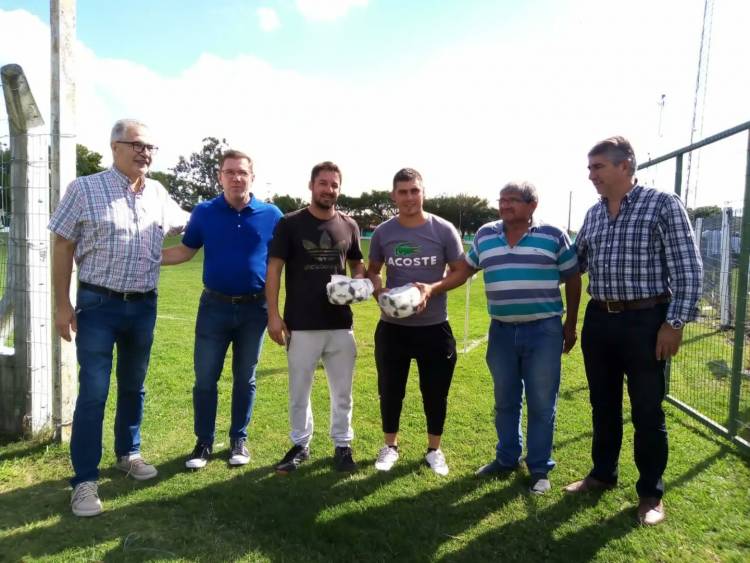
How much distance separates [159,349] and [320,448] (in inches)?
165

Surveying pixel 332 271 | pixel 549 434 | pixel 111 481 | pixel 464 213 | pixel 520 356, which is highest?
pixel 464 213

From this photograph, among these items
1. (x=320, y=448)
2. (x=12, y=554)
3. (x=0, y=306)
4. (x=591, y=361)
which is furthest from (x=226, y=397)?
(x=591, y=361)

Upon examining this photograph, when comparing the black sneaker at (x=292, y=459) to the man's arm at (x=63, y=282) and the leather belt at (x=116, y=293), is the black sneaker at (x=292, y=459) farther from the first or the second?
the man's arm at (x=63, y=282)

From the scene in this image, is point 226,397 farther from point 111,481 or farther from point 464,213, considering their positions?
point 464,213

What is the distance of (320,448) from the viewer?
4.16m

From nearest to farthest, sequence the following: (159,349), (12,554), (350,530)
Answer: (12,554) < (350,530) < (159,349)

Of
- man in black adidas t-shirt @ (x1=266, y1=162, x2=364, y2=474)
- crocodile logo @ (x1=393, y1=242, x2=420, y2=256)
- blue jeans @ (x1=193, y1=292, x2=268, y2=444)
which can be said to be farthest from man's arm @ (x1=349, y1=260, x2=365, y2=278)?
blue jeans @ (x1=193, y1=292, x2=268, y2=444)

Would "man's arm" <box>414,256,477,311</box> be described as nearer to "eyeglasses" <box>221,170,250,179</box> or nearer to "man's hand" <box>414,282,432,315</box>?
"man's hand" <box>414,282,432,315</box>

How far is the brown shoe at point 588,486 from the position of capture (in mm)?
3457

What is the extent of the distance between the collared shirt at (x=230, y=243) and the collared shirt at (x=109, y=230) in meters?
0.37

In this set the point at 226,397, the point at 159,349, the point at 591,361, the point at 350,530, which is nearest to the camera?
the point at 350,530

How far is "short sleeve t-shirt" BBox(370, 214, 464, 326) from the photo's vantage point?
361cm

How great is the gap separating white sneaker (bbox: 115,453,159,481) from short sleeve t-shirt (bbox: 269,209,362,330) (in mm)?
1351

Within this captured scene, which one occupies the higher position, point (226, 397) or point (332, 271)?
point (332, 271)
